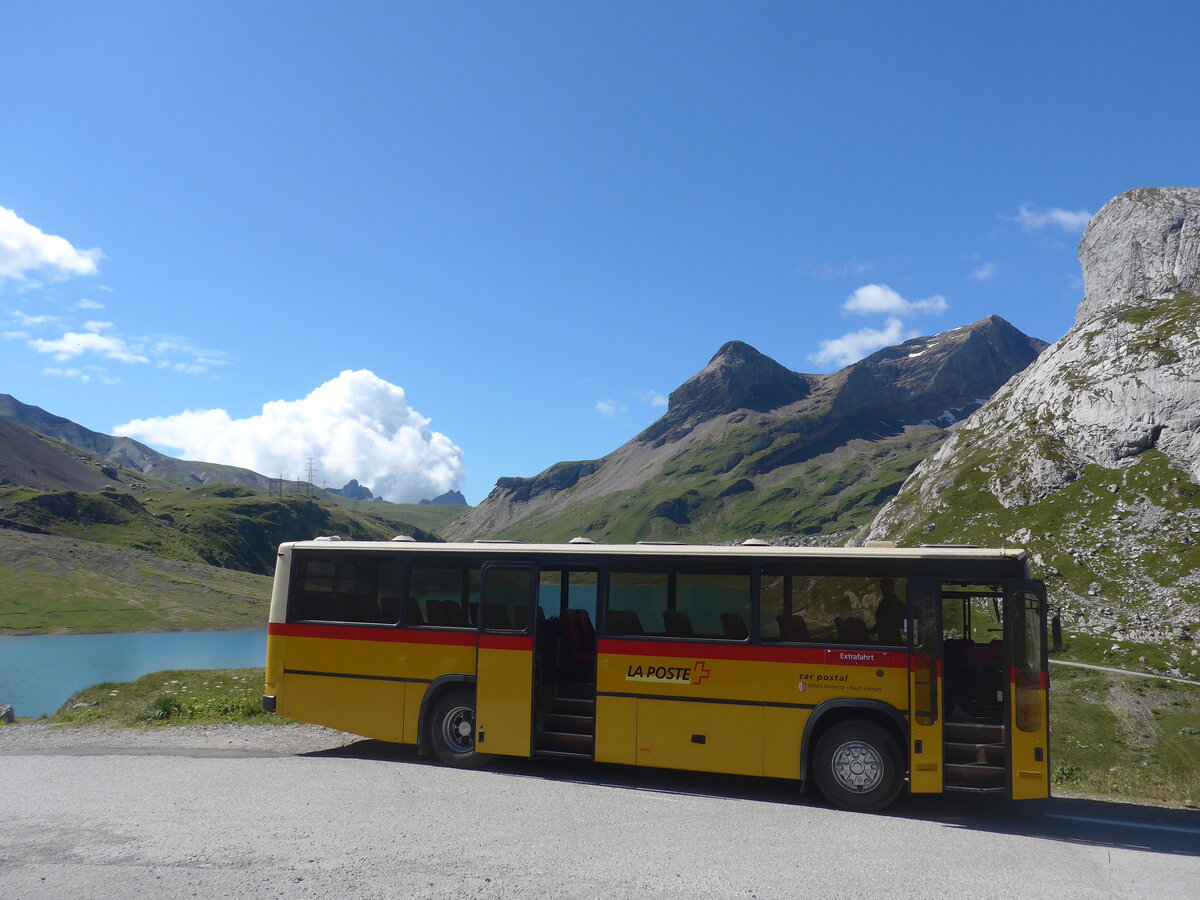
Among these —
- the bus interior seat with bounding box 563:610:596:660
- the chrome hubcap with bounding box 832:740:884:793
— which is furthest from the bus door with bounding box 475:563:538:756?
the chrome hubcap with bounding box 832:740:884:793

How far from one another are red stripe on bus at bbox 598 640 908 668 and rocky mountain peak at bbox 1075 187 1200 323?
17474 centimetres

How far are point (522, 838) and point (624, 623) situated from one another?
510 cm

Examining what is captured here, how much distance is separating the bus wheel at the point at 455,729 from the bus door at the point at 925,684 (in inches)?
319

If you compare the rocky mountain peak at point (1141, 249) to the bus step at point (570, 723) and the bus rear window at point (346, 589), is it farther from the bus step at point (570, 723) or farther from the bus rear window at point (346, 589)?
the bus rear window at point (346, 589)

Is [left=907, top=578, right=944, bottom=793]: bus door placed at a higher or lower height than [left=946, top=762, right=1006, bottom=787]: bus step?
higher

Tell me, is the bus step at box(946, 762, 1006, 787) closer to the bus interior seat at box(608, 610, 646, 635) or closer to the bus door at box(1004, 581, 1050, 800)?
the bus door at box(1004, 581, 1050, 800)

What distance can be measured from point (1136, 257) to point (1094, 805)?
196440 mm

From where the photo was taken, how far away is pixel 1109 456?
420 ft

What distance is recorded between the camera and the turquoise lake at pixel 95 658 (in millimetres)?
80688

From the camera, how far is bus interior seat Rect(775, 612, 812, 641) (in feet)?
45.7

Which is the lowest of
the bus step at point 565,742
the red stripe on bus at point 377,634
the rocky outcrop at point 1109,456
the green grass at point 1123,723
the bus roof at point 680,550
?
the green grass at point 1123,723

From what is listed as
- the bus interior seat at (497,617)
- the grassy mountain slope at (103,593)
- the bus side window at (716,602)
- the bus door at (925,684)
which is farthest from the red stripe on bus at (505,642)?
the grassy mountain slope at (103,593)

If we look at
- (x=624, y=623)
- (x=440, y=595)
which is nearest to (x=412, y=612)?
(x=440, y=595)

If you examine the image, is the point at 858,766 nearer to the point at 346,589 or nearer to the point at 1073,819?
the point at 1073,819
